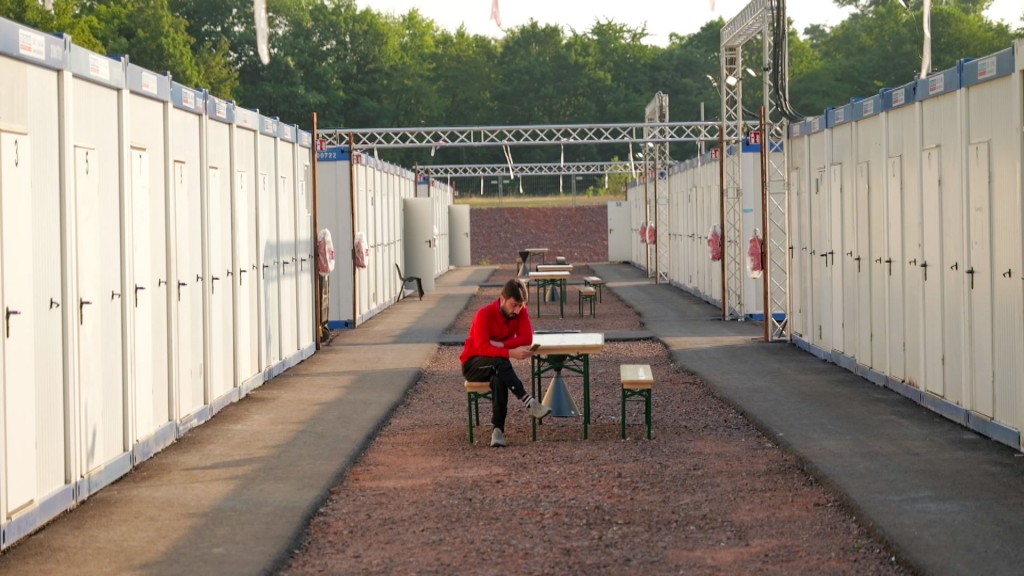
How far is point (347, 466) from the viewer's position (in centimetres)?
1158

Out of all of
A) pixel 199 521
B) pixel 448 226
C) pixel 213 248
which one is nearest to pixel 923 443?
pixel 199 521

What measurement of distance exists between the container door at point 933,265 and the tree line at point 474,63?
60.2 m

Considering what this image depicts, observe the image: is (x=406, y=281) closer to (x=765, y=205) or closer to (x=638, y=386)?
(x=765, y=205)

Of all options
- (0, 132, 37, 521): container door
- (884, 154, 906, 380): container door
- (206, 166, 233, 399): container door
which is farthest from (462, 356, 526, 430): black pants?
(0, 132, 37, 521): container door

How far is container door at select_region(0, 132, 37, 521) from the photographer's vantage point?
28.3 ft

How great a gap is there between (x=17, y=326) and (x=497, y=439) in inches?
186

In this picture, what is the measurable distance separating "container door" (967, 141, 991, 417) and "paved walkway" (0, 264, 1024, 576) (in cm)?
40

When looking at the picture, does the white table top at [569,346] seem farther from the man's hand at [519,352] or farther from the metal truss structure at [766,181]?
the metal truss structure at [766,181]

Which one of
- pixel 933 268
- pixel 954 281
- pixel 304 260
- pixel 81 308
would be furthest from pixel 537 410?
pixel 304 260

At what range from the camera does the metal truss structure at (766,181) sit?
22.0m

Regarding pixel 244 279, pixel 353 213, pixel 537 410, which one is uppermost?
pixel 353 213

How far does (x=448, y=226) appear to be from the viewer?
59.1 meters

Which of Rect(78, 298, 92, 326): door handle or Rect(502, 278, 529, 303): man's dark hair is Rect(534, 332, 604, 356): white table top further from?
Rect(78, 298, 92, 326): door handle

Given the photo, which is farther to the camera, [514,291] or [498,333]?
[498,333]
